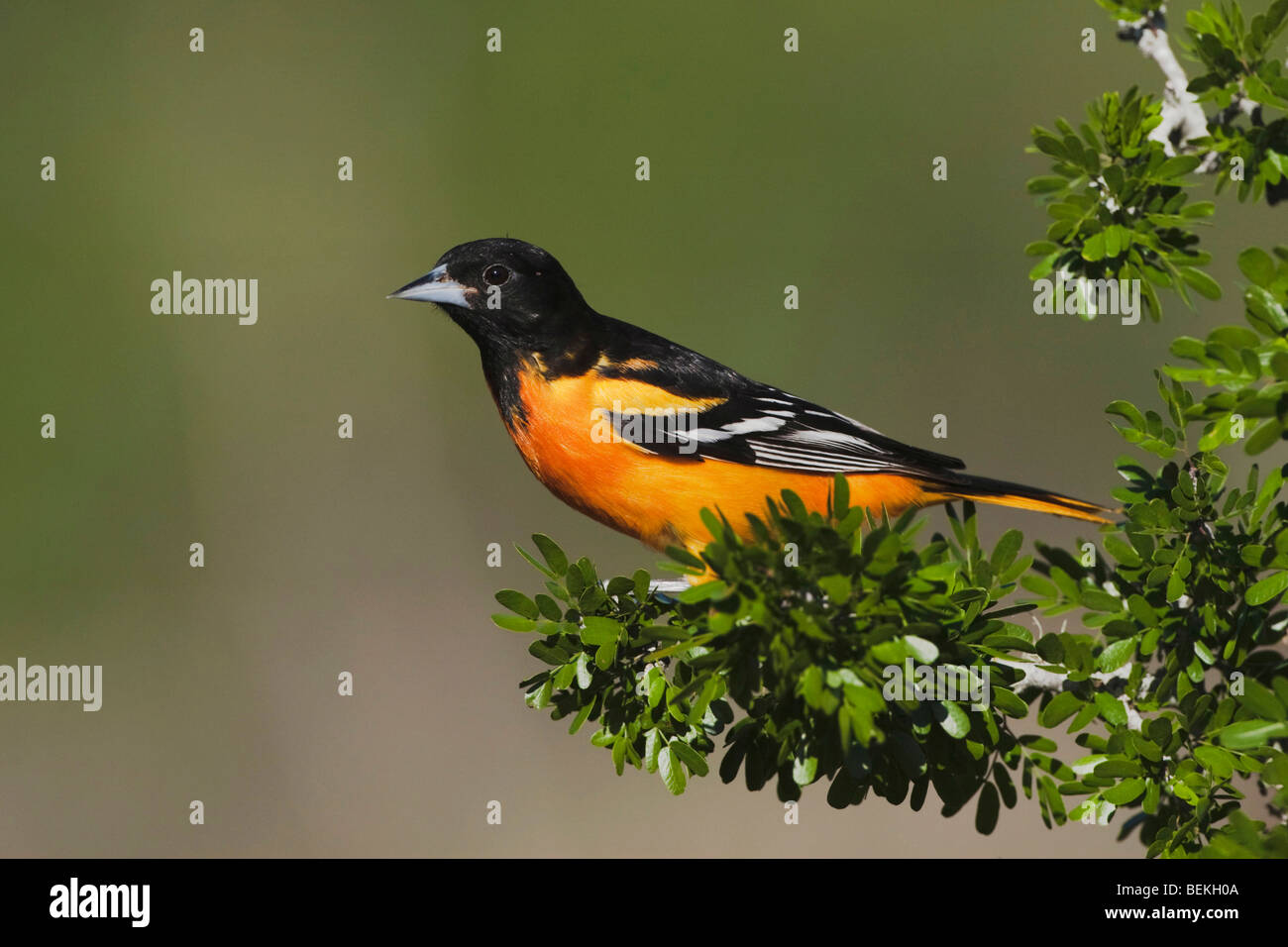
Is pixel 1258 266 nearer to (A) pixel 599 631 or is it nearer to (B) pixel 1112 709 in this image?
(B) pixel 1112 709

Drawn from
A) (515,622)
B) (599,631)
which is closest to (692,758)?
(599,631)

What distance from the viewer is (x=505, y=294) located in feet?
12.0

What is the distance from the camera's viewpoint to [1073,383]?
323 inches

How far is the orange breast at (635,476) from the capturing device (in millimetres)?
3389

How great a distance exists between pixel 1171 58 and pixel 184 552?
720 cm

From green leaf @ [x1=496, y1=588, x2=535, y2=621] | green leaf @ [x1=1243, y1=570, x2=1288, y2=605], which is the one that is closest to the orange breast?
green leaf @ [x1=496, y1=588, x2=535, y2=621]

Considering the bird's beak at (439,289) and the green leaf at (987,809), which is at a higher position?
the bird's beak at (439,289)

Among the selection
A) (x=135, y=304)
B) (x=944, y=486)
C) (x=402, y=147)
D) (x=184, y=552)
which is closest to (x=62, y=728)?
(x=184, y=552)

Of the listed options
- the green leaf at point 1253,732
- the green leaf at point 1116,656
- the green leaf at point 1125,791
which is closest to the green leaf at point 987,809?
A: the green leaf at point 1125,791

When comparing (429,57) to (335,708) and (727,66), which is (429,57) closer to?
(727,66)

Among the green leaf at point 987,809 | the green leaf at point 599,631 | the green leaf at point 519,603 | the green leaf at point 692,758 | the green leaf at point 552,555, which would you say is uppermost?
the green leaf at point 552,555

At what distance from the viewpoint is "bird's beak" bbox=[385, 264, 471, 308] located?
3.49 metres

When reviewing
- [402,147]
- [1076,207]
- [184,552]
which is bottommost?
[184,552]

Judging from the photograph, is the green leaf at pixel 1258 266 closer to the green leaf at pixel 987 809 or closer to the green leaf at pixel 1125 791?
the green leaf at pixel 1125 791
